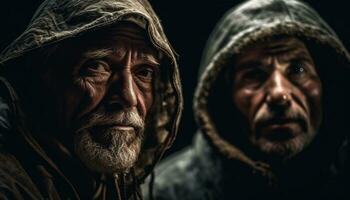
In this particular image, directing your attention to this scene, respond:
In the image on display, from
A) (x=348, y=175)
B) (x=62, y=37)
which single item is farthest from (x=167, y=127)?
(x=348, y=175)

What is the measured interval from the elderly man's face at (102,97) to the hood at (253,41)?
49.0 inches

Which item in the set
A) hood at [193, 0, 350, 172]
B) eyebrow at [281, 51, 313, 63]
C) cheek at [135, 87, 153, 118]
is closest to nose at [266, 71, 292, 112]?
eyebrow at [281, 51, 313, 63]

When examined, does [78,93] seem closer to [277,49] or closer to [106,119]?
[106,119]

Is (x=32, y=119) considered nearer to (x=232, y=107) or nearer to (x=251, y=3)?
(x=232, y=107)

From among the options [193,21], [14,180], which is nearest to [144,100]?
[14,180]

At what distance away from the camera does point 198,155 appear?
4105mm

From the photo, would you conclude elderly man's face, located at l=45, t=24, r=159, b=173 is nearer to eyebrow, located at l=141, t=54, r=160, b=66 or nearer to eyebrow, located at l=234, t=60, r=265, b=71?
eyebrow, located at l=141, t=54, r=160, b=66

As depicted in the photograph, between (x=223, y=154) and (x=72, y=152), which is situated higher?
(x=72, y=152)

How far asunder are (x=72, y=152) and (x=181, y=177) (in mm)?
1585

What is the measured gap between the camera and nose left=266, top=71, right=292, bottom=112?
366cm

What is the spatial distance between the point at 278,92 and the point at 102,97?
1435mm

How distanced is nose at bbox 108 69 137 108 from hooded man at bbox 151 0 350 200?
4.23 ft

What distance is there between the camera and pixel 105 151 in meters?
2.52

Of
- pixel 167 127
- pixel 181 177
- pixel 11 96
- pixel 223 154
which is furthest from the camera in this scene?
pixel 181 177
